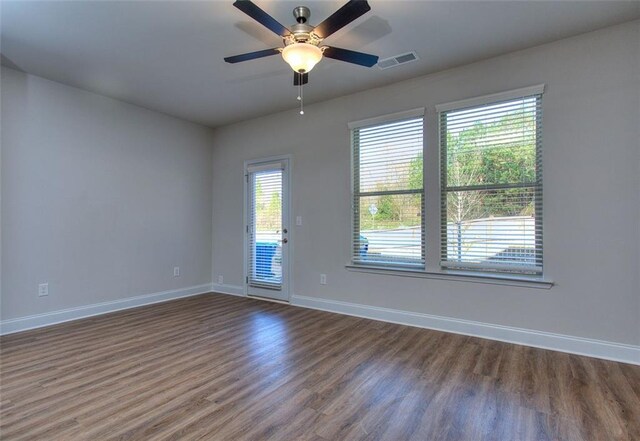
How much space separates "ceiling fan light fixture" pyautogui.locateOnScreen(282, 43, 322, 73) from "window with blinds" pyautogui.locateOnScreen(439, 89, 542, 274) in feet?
5.98

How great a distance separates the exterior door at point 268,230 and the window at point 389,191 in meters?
1.16

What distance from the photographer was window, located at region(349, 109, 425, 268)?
382cm

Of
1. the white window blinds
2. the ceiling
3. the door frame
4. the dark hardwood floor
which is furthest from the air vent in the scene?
the dark hardwood floor

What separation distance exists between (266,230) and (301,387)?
301 centimetres

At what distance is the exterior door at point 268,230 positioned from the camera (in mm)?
4891

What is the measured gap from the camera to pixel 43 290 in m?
3.77

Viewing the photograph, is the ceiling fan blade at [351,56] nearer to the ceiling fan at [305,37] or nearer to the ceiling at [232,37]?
the ceiling fan at [305,37]

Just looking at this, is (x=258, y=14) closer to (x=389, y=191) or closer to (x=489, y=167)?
(x=389, y=191)

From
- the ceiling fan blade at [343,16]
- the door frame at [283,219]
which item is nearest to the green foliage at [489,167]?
the door frame at [283,219]

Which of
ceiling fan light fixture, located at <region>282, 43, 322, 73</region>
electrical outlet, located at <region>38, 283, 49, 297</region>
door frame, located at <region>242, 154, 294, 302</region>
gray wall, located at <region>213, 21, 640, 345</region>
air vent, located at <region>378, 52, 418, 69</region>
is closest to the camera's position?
ceiling fan light fixture, located at <region>282, 43, 322, 73</region>

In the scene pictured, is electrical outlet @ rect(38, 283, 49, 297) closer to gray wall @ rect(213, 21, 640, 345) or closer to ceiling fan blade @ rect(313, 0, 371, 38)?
gray wall @ rect(213, 21, 640, 345)

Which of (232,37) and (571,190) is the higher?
(232,37)

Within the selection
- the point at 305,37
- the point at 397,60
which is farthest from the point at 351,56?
the point at 397,60

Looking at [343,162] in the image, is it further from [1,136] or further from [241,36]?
[1,136]
